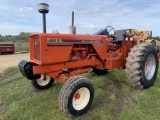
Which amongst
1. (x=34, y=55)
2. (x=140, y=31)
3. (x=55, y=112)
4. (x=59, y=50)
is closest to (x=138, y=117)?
(x=55, y=112)

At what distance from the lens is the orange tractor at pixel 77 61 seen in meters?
3.79

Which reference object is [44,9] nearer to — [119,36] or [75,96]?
[75,96]

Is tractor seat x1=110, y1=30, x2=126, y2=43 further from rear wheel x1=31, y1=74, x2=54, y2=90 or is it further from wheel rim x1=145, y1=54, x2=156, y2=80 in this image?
rear wheel x1=31, y1=74, x2=54, y2=90

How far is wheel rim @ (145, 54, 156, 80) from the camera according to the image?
5618 mm

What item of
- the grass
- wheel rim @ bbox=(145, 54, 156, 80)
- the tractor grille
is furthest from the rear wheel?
wheel rim @ bbox=(145, 54, 156, 80)

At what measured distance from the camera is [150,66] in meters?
5.73

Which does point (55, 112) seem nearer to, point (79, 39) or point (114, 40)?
point (79, 39)

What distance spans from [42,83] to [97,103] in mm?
1832

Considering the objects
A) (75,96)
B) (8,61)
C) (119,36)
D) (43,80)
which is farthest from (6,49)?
(75,96)

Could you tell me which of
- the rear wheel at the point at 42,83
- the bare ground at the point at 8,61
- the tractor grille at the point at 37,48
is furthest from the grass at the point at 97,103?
the bare ground at the point at 8,61

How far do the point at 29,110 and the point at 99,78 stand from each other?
9.82 ft

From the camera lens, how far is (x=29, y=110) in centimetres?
397

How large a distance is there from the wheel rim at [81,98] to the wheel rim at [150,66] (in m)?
2.54

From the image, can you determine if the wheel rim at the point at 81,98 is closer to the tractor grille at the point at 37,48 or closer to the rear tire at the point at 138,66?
the tractor grille at the point at 37,48
